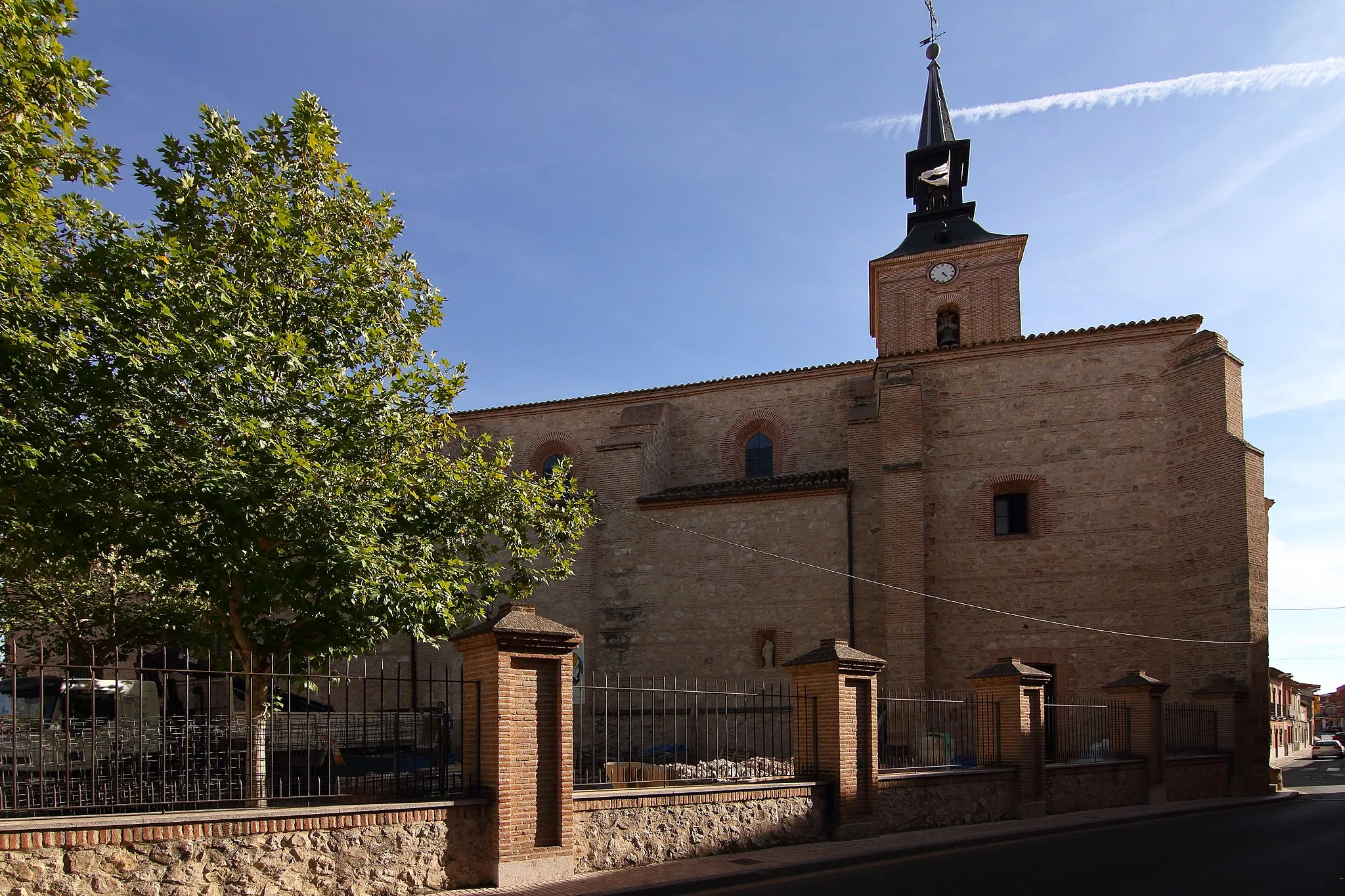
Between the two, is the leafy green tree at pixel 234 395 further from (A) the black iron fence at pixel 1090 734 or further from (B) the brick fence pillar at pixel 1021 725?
(A) the black iron fence at pixel 1090 734

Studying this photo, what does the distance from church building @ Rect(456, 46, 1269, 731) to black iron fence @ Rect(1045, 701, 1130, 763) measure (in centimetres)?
143

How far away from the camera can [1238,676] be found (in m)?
18.2

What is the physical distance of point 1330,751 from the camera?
43625 millimetres

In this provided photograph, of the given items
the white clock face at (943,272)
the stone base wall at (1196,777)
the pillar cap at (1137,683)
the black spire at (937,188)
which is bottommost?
the stone base wall at (1196,777)

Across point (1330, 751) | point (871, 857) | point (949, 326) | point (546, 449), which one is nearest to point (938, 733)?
point (871, 857)

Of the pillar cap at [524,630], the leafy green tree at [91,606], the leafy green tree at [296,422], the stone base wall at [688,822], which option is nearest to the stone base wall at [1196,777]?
the stone base wall at [688,822]

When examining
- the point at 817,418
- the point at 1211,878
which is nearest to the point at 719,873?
the point at 1211,878

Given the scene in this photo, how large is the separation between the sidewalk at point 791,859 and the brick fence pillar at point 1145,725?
1770 mm

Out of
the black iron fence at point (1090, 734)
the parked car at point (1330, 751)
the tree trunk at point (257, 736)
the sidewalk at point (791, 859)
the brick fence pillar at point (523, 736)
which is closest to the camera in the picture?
the tree trunk at point (257, 736)

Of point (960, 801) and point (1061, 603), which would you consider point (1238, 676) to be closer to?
point (1061, 603)

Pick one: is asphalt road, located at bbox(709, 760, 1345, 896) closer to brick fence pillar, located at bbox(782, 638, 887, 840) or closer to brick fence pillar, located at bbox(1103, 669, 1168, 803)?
brick fence pillar, located at bbox(782, 638, 887, 840)

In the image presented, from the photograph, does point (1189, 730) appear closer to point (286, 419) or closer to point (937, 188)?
point (286, 419)

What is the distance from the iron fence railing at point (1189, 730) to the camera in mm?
18188

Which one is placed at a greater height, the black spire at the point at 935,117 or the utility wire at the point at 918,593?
the black spire at the point at 935,117
